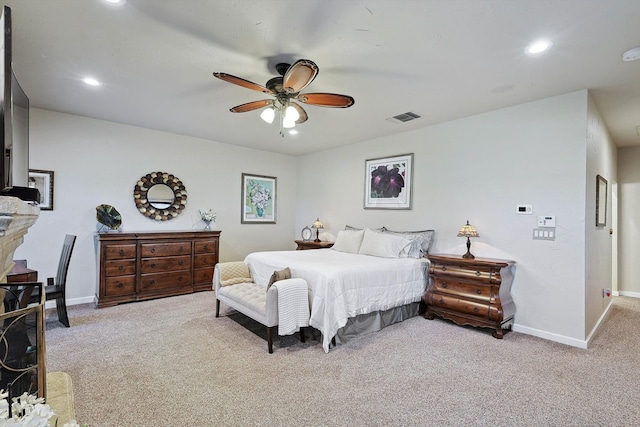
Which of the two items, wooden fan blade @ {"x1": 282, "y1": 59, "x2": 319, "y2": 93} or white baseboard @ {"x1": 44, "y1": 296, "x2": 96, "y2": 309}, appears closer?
wooden fan blade @ {"x1": 282, "y1": 59, "x2": 319, "y2": 93}

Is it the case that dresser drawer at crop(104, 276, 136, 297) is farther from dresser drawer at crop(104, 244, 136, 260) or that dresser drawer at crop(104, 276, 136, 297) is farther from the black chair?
the black chair

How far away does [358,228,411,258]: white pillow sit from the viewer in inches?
162

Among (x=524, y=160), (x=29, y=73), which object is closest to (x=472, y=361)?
(x=524, y=160)

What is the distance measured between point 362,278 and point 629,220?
5.21 m

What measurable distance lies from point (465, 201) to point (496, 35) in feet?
7.30

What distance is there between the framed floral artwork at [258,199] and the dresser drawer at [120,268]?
2.10 meters

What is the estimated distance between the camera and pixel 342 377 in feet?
8.06

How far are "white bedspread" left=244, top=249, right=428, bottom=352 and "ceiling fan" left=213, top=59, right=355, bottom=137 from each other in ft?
5.04

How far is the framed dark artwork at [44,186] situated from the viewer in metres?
4.01

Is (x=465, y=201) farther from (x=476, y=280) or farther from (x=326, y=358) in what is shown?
(x=326, y=358)

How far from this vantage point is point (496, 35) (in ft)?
7.39

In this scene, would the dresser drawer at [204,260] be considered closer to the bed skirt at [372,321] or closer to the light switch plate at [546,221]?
the bed skirt at [372,321]

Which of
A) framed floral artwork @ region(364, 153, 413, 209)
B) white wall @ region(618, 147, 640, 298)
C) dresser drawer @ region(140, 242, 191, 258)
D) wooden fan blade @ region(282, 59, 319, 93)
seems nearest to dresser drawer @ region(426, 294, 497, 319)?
framed floral artwork @ region(364, 153, 413, 209)

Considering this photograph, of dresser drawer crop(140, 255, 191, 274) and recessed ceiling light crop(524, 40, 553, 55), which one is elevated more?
recessed ceiling light crop(524, 40, 553, 55)
